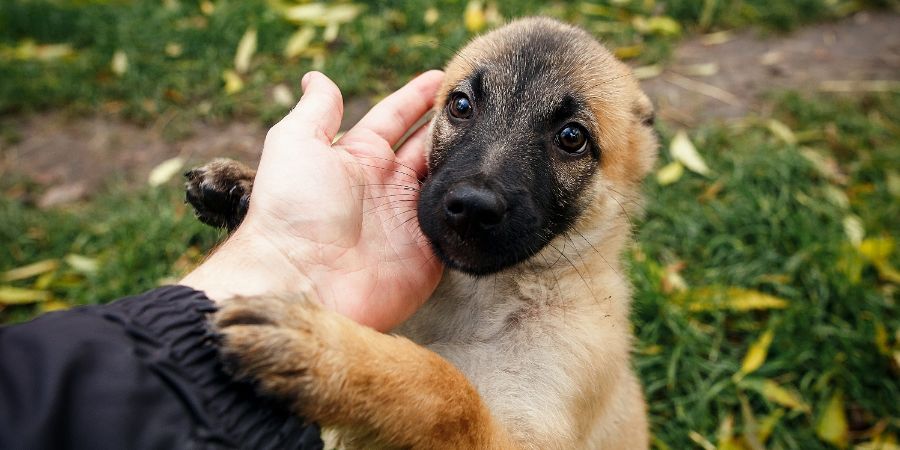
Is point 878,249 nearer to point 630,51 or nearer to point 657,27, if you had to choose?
point 630,51

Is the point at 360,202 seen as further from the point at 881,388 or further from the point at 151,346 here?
the point at 881,388

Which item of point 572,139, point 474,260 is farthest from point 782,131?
point 474,260

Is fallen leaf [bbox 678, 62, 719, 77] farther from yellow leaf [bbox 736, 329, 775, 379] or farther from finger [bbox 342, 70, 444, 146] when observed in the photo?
finger [bbox 342, 70, 444, 146]

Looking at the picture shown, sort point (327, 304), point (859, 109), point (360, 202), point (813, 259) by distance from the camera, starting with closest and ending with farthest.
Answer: point (327, 304), point (360, 202), point (813, 259), point (859, 109)

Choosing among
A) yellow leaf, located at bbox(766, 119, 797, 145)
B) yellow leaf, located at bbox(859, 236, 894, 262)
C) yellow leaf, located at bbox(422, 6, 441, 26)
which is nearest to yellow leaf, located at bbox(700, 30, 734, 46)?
yellow leaf, located at bbox(766, 119, 797, 145)

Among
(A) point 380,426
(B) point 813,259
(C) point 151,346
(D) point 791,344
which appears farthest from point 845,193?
(C) point 151,346

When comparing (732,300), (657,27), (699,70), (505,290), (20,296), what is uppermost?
(657,27)

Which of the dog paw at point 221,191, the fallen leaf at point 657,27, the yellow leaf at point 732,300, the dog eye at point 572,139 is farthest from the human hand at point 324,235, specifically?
the fallen leaf at point 657,27
